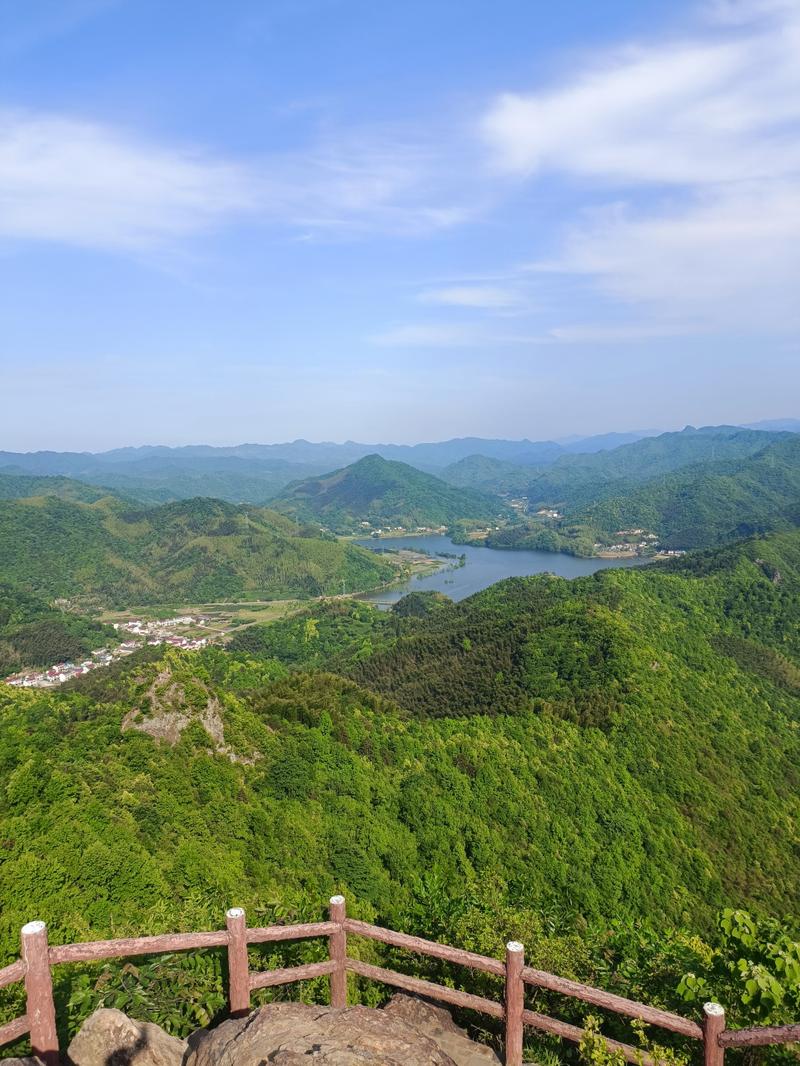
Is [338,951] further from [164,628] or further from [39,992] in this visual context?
[164,628]

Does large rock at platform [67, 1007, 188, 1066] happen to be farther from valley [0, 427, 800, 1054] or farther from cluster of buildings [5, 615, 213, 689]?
cluster of buildings [5, 615, 213, 689]

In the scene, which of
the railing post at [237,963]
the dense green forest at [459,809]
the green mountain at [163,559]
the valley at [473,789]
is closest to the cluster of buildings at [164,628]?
the green mountain at [163,559]

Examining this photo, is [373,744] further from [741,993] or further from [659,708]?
[741,993]

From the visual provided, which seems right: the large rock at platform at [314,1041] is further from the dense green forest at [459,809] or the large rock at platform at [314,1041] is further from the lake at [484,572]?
the lake at [484,572]

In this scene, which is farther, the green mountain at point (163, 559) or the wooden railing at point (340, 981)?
the green mountain at point (163, 559)

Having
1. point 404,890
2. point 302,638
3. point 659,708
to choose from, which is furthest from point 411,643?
point 404,890

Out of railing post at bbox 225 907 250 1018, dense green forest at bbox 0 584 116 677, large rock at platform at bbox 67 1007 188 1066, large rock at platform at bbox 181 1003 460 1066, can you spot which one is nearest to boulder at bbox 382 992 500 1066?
large rock at platform at bbox 181 1003 460 1066

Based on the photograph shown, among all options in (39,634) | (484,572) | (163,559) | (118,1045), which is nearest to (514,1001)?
(118,1045)
